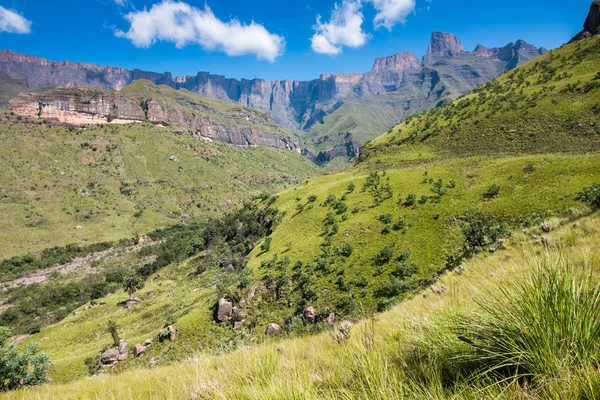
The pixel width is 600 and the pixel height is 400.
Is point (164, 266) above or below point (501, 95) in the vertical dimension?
below

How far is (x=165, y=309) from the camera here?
41.4 m

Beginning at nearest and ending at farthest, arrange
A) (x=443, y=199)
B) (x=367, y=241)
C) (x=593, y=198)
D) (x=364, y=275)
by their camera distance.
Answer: (x=593, y=198), (x=364, y=275), (x=367, y=241), (x=443, y=199)

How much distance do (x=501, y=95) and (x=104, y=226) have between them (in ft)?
440

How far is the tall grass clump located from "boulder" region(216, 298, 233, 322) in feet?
102

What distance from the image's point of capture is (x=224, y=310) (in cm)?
2972

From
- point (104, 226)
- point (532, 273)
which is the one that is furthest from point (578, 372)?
point (104, 226)

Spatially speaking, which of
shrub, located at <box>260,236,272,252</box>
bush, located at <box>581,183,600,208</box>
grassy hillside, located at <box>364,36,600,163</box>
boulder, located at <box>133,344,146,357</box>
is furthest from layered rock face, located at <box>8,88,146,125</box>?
bush, located at <box>581,183,600,208</box>

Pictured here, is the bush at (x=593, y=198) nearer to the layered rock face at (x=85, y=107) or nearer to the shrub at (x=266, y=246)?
the shrub at (x=266, y=246)

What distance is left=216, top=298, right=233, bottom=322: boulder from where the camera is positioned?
96.5 ft

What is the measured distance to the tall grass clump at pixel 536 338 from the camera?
1.45 m

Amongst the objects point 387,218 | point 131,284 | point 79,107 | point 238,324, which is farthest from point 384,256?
point 79,107

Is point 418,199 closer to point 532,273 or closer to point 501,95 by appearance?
point 532,273

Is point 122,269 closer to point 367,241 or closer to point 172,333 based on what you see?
point 172,333

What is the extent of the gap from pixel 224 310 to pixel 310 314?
1013 cm
